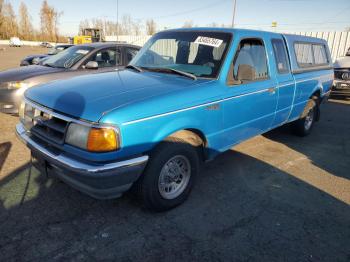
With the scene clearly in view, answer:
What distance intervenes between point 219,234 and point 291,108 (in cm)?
310

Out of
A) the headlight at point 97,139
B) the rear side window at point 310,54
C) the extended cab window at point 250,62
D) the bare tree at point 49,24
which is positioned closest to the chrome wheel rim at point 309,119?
the rear side window at point 310,54

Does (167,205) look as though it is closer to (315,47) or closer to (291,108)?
(291,108)

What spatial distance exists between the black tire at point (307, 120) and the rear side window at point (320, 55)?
0.84 meters

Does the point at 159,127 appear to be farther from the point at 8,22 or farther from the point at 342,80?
the point at 8,22

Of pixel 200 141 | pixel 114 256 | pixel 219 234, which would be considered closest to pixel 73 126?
pixel 114 256

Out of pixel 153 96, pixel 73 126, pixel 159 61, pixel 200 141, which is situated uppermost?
pixel 159 61

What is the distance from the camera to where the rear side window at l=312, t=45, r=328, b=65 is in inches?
232

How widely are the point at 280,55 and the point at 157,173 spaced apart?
3033 millimetres

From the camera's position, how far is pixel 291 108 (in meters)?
5.03

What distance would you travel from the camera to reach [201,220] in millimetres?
3016

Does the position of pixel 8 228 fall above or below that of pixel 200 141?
below

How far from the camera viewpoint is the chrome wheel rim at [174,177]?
306 centimetres

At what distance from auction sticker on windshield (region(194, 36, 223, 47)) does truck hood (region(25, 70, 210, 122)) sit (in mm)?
642

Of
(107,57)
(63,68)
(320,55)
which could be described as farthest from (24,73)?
(320,55)
